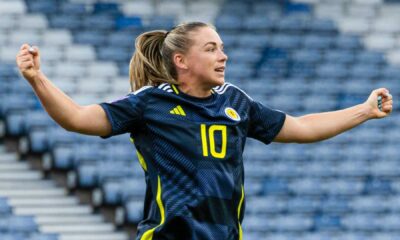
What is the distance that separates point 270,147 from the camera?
805cm

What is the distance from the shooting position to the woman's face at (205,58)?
10.8 feet

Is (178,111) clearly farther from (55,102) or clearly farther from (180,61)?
(55,102)

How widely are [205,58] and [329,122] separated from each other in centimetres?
55

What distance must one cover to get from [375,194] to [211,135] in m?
→ 4.97

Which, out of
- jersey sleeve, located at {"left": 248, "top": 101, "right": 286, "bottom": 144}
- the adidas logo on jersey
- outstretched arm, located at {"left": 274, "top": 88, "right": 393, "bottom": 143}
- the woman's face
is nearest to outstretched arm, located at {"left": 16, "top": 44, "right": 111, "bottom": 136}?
the adidas logo on jersey

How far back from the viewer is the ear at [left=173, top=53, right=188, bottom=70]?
3334mm

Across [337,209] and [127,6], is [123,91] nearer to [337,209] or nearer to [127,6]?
[127,6]

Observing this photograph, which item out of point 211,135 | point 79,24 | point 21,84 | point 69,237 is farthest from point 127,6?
point 211,135

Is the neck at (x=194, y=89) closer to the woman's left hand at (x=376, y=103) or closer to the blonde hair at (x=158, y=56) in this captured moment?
the blonde hair at (x=158, y=56)

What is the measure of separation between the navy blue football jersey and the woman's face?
77 mm

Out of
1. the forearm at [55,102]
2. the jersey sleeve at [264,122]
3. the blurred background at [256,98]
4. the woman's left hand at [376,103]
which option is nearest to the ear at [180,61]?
the jersey sleeve at [264,122]

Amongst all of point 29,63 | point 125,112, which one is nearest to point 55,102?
point 29,63

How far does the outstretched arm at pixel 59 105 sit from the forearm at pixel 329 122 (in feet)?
2.44

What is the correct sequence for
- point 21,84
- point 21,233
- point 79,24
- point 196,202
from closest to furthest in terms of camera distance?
point 196,202 < point 21,233 < point 21,84 < point 79,24
